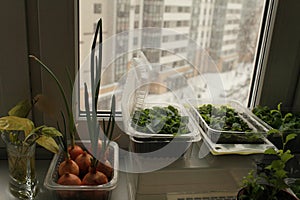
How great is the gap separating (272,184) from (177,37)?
0.41 meters

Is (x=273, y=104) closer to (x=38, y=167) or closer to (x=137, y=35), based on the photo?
(x=137, y=35)

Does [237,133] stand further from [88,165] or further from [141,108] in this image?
[88,165]

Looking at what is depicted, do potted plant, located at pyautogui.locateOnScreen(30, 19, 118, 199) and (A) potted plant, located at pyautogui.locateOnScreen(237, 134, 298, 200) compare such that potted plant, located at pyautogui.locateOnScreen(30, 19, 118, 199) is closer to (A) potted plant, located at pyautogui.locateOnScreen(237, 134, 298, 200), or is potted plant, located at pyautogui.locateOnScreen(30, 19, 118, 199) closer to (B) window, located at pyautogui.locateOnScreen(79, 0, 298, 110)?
(B) window, located at pyautogui.locateOnScreen(79, 0, 298, 110)

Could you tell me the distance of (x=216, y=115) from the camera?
0.90 m

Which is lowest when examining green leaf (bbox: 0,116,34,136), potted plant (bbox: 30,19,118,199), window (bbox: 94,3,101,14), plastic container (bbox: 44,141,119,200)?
plastic container (bbox: 44,141,119,200)

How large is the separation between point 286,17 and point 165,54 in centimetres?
33

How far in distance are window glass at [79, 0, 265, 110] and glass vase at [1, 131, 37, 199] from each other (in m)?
0.22

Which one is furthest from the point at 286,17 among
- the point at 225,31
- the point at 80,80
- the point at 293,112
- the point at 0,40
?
the point at 0,40

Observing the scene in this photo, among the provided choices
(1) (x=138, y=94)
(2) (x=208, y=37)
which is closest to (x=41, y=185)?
(1) (x=138, y=94)

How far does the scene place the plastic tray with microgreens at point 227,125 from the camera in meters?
0.83

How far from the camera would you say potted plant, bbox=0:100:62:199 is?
69 cm

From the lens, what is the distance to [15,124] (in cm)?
68

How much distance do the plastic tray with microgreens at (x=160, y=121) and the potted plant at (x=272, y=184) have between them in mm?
185

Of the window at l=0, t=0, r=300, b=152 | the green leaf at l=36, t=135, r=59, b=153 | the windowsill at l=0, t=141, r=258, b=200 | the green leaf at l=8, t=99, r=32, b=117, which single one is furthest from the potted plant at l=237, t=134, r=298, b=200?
the green leaf at l=8, t=99, r=32, b=117
